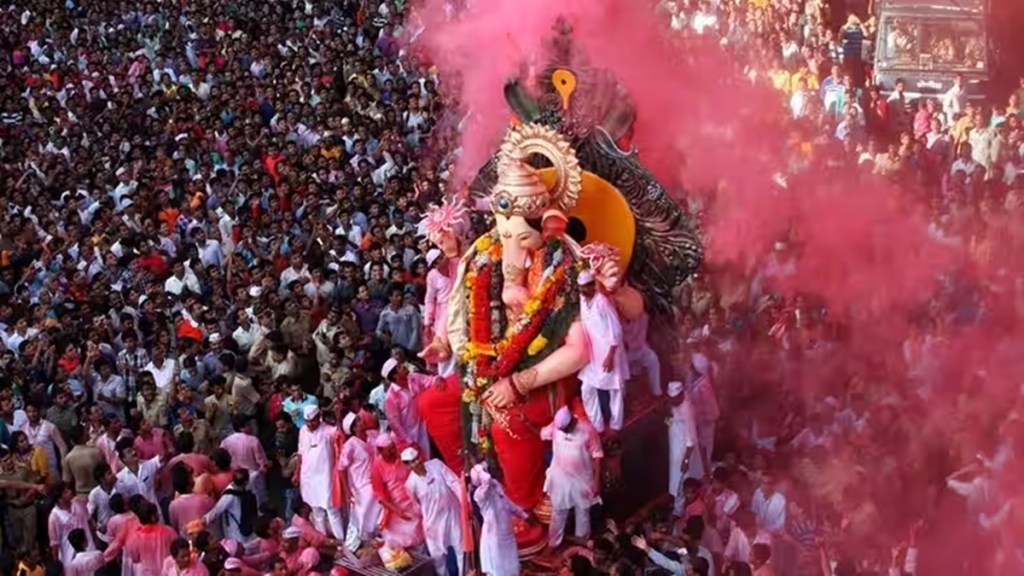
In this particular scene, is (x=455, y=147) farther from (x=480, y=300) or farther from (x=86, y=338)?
(x=480, y=300)

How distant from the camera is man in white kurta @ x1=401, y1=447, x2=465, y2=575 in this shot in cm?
804

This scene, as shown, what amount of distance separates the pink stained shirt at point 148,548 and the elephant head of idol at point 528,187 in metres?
2.64

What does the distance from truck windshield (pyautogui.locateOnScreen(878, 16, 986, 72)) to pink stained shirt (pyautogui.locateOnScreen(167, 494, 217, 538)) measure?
11447mm

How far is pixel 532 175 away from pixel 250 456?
2.91 meters

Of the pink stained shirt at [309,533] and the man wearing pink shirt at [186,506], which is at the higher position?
the man wearing pink shirt at [186,506]

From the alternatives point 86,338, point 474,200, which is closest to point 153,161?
point 86,338

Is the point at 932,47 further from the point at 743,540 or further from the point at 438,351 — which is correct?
the point at 743,540

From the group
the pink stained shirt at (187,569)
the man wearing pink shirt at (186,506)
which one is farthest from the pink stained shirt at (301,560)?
the man wearing pink shirt at (186,506)

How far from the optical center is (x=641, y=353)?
8.73 meters

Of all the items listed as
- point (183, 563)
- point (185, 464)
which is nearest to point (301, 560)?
point (183, 563)

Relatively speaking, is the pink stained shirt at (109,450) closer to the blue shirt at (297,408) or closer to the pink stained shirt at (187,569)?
the blue shirt at (297,408)

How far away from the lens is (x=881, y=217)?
12992 mm

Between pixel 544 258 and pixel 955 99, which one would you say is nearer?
pixel 544 258

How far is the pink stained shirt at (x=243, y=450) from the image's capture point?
30.4 ft
